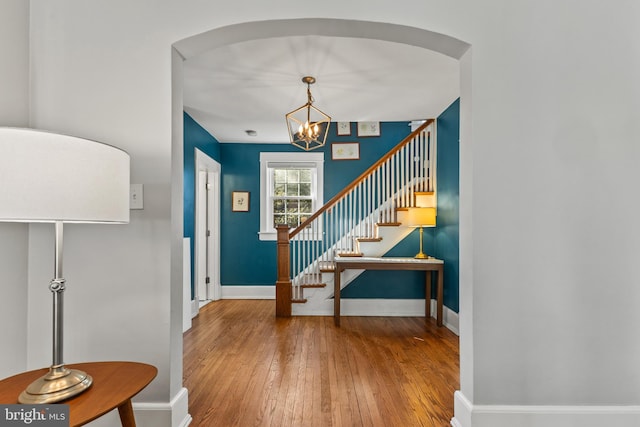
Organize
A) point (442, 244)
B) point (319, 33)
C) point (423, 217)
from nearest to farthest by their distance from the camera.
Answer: point (319, 33) < point (423, 217) < point (442, 244)

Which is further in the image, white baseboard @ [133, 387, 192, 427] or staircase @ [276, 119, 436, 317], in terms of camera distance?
staircase @ [276, 119, 436, 317]

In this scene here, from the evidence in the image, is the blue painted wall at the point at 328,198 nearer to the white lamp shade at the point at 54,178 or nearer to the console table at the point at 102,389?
the console table at the point at 102,389

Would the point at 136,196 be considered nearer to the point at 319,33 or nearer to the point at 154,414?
the point at 154,414

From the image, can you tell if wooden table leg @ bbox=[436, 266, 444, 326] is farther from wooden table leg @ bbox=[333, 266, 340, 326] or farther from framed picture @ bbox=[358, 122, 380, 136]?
framed picture @ bbox=[358, 122, 380, 136]

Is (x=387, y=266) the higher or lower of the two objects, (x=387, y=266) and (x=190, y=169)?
the lower

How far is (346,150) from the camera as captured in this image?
5.18 metres

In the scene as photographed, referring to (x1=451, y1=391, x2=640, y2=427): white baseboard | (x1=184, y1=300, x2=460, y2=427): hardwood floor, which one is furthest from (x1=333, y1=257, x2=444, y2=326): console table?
(x1=451, y1=391, x2=640, y2=427): white baseboard

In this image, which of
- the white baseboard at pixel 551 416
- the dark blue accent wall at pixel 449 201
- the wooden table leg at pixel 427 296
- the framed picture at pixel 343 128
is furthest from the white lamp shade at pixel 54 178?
the framed picture at pixel 343 128

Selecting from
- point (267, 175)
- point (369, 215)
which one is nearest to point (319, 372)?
point (369, 215)

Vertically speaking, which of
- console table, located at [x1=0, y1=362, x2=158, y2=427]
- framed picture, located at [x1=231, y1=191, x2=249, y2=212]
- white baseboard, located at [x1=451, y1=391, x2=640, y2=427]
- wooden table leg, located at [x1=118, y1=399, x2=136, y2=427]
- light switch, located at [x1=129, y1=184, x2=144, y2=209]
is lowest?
white baseboard, located at [x1=451, y1=391, x2=640, y2=427]

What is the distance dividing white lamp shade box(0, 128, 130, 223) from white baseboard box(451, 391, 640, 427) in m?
1.96

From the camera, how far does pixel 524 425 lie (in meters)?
1.76

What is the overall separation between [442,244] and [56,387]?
12.5 feet

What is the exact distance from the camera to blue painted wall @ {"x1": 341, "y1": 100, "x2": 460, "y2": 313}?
373cm
